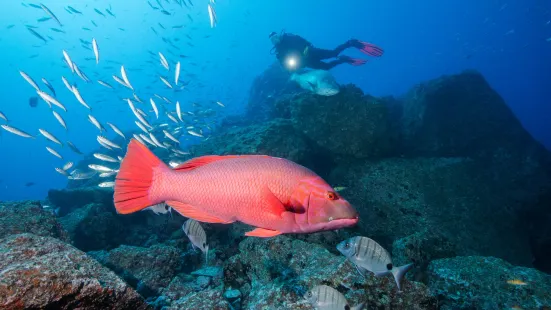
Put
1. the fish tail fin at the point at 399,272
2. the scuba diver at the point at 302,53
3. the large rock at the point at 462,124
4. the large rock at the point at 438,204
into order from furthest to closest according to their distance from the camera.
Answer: the scuba diver at the point at 302,53 < the large rock at the point at 462,124 < the large rock at the point at 438,204 < the fish tail fin at the point at 399,272

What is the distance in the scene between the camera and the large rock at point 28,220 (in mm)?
4360

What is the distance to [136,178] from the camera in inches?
73.4

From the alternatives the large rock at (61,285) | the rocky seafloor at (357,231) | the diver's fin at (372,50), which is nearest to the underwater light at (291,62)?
the rocky seafloor at (357,231)

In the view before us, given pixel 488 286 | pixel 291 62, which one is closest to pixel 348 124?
pixel 488 286

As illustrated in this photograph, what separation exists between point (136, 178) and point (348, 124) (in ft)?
22.1

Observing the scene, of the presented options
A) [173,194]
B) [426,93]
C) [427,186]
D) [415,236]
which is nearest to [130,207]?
[173,194]

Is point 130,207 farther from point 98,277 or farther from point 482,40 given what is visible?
point 482,40

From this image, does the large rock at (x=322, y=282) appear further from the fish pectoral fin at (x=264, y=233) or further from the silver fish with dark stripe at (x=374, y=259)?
the fish pectoral fin at (x=264, y=233)

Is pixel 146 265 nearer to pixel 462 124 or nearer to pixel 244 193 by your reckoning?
pixel 244 193

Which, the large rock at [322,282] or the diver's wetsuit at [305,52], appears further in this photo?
the diver's wetsuit at [305,52]

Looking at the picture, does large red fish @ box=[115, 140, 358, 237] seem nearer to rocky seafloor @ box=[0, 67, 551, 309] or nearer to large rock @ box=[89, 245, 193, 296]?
rocky seafloor @ box=[0, 67, 551, 309]

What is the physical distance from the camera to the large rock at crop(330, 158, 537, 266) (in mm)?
6039

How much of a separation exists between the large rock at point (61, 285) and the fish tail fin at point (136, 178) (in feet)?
1.90

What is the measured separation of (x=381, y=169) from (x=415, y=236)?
2.75 meters
